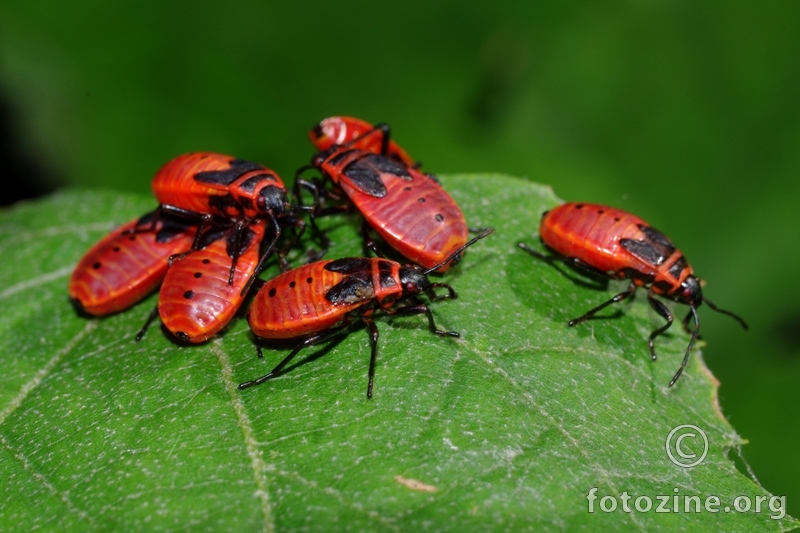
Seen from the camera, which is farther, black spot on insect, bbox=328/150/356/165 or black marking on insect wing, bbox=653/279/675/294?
black spot on insect, bbox=328/150/356/165

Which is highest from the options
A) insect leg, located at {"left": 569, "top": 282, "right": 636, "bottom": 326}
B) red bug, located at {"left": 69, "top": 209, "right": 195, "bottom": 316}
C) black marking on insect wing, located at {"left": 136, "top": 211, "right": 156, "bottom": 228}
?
insect leg, located at {"left": 569, "top": 282, "right": 636, "bottom": 326}

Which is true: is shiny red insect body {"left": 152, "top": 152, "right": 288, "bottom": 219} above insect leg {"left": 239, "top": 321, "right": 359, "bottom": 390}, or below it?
above

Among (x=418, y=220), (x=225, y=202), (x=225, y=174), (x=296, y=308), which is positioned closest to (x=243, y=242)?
(x=225, y=202)

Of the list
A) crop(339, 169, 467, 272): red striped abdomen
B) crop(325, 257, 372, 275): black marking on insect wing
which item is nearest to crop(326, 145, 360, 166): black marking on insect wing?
crop(339, 169, 467, 272): red striped abdomen

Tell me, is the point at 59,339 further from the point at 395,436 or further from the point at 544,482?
the point at 544,482

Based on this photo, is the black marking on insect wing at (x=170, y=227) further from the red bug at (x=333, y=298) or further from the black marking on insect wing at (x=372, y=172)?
the black marking on insect wing at (x=372, y=172)

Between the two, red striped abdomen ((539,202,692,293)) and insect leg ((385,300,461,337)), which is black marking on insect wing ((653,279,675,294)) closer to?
red striped abdomen ((539,202,692,293))

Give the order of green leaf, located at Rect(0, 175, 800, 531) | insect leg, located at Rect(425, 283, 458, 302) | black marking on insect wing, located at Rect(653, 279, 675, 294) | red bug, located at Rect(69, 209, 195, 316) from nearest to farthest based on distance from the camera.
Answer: green leaf, located at Rect(0, 175, 800, 531) → insect leg, located at Rect(425, 283, 458, 302) → red bug, located at Rect(69, 209, 195, 316) → black marking on insect wing, located at Rect(653, 279, 675, 294)

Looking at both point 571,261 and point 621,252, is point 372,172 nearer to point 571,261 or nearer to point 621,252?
point 571,261

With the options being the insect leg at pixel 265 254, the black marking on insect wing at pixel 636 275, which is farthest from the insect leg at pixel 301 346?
the black marking on insect wing at pixel 636 275
